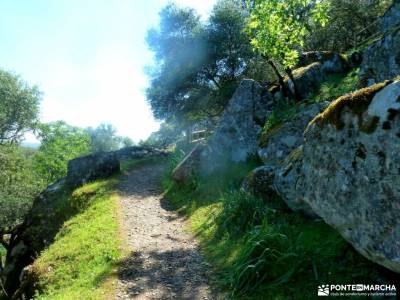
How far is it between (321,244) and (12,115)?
4401cm

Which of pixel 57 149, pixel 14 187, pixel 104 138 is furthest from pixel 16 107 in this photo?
pixel 104 138

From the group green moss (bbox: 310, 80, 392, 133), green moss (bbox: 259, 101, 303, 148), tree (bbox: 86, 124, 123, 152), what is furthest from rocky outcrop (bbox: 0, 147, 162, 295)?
tree (bbox: 86, 124, 123, 152)

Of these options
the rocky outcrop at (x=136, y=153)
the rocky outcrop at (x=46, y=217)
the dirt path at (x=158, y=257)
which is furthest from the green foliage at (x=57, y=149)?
the dirt path at (x=158, y=257)

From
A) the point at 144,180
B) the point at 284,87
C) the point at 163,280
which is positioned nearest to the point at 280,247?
the point at 163,280

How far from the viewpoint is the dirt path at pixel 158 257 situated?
9.74 metres

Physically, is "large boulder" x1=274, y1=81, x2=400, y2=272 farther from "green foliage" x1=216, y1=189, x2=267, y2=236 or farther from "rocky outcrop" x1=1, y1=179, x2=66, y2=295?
"rocky outcrop" x1=1, y1=179, x2=66, y2=295

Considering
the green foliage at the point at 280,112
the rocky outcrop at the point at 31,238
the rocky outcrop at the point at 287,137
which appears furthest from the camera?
the rocky outcrop at the point at 31,238

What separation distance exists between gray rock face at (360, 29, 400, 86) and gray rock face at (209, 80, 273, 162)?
5407 millimetres

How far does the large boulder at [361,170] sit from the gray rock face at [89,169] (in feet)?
65.6

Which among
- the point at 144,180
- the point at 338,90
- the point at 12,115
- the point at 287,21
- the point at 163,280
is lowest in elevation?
the point at 163,280

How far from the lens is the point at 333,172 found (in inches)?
289

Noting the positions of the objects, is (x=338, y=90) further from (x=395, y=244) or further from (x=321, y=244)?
(x=395, y=244)

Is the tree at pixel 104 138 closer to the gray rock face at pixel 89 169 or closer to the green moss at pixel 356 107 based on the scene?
the gray rock face at pixel 89 169

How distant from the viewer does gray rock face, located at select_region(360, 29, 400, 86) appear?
45.5ft
